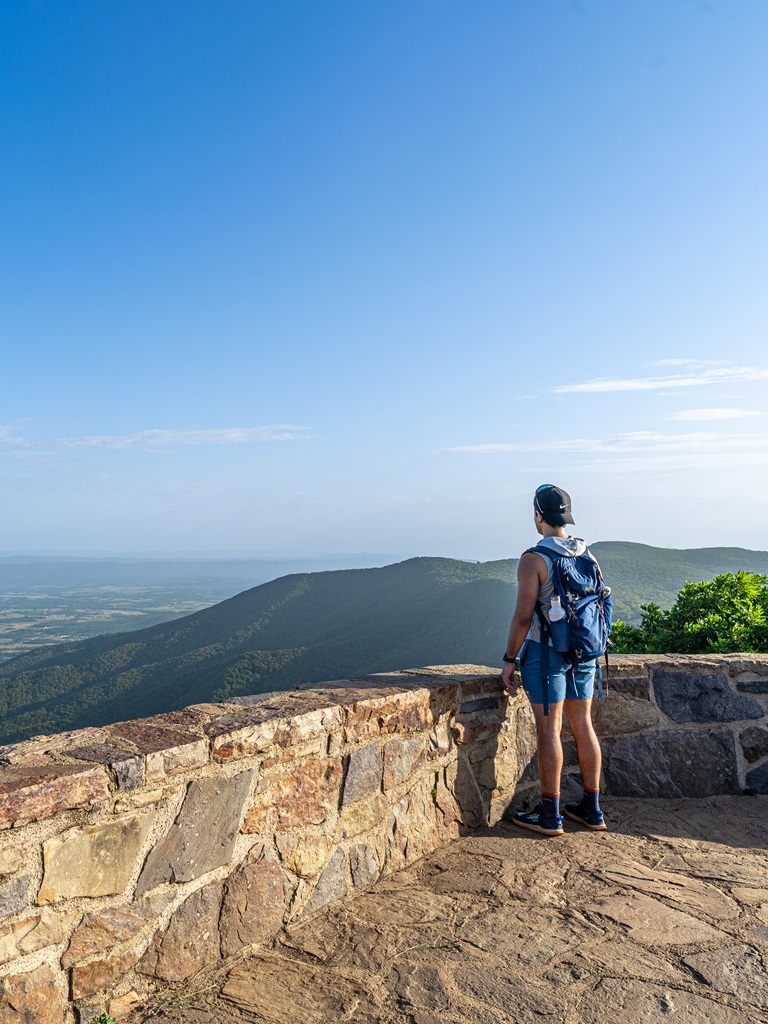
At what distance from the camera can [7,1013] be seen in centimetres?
195

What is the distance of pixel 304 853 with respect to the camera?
2.79m

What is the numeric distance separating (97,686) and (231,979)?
51.1 m

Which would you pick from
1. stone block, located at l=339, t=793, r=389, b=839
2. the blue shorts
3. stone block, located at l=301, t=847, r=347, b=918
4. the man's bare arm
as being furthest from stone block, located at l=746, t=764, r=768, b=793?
stone block, located at l=301, t=847, r=347, b=918

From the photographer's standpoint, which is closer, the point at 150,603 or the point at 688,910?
the point at 688,910

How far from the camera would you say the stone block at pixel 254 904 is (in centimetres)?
251

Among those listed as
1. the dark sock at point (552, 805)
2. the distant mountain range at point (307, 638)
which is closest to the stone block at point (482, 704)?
the dark sock at point (552, 805)

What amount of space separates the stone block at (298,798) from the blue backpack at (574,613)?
114 cm

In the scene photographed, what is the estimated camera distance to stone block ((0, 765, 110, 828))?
6.58 ft

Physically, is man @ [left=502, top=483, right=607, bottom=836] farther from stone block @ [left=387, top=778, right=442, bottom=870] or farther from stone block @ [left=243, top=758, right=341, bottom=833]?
stone block @ [left=243, top=758, right=341, bottom=833]

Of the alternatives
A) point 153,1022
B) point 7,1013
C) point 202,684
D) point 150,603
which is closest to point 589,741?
point 153,1022

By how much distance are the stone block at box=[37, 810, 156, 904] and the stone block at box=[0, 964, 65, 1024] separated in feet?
0.61

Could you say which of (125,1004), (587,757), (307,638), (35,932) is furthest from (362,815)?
(307,638)

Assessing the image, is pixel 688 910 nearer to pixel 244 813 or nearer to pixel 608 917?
pixel 608 917

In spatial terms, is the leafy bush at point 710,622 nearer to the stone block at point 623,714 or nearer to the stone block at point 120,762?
the stone block at point 623,714
